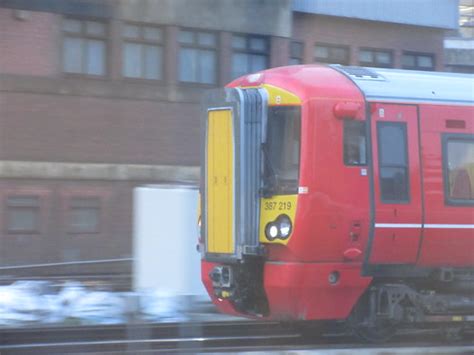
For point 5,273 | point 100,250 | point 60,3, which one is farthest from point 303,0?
point 5,273

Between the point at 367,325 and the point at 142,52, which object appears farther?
the point at 142,52

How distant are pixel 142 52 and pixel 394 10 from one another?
23.2 feet

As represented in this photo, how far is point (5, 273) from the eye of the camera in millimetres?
17859

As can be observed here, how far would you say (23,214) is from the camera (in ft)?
62.7

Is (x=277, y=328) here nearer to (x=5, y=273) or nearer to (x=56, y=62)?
(x=5, y=273)

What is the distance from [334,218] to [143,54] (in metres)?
12.6

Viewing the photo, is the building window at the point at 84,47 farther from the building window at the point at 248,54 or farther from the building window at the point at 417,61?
the building window at the point at 417,61

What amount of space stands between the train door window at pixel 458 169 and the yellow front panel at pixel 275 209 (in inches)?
72.4

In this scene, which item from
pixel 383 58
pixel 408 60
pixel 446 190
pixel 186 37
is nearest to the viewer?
pixel 446 190

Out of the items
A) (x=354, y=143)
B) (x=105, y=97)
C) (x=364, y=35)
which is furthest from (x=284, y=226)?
(x=364, y=35)

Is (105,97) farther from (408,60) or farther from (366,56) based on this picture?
(408,60)

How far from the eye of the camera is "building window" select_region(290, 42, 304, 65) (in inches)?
868

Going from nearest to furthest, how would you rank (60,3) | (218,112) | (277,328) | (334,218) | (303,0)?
(334,218) < (218,112) < (277,328) < (60,3) < (303,0)

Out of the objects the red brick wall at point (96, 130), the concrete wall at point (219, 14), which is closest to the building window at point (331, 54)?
the concrete wall at point (219, 14)
